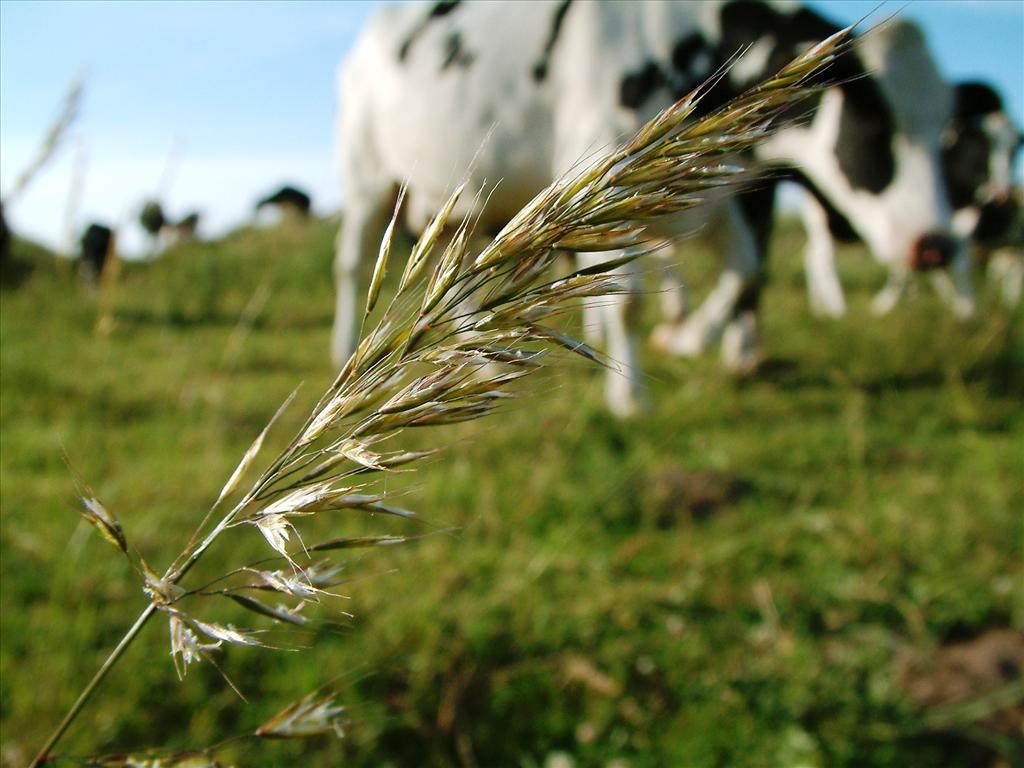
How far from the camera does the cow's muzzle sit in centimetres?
383

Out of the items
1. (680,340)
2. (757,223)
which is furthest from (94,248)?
(757,223)

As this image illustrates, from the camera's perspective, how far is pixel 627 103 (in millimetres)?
3475

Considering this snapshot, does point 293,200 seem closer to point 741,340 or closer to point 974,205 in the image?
point 741,340

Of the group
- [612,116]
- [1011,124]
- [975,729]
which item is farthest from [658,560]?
[1011,124]

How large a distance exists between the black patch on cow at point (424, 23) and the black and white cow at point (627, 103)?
1cm

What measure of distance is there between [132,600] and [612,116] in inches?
96.9

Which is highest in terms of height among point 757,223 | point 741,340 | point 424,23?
point 424,23

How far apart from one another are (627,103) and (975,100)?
8.98ft

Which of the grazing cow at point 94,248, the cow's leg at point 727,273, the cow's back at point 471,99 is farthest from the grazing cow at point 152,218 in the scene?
the cow's leg at point 727,273

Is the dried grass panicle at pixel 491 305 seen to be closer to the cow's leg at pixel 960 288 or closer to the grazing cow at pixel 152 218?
the grazing cow at pixel 152 218

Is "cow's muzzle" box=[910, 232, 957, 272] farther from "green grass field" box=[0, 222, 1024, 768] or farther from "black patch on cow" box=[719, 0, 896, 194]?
"green grass field" box=[0, 222, 1024, 768]

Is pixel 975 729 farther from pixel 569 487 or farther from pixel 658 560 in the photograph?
pixel 569 487

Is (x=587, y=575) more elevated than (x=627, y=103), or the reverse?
(x=627, y=103)

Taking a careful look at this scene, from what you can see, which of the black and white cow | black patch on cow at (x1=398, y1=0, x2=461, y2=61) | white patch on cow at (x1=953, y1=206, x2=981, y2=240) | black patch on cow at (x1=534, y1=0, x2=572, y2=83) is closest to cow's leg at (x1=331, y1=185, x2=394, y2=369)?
the black and white cow
